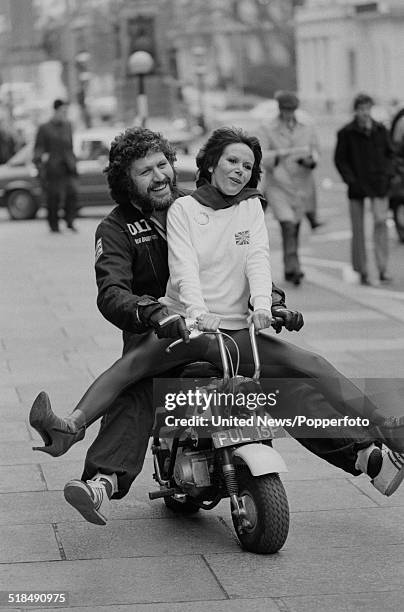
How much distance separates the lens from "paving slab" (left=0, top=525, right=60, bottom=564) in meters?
5.77

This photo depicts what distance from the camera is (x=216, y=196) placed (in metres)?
6.12

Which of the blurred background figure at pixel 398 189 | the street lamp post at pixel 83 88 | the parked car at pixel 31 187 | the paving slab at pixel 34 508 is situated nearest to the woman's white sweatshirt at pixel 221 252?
the paving slab at pixel 34 508

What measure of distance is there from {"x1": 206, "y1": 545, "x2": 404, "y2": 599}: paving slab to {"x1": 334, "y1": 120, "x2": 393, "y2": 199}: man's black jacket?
8.55m

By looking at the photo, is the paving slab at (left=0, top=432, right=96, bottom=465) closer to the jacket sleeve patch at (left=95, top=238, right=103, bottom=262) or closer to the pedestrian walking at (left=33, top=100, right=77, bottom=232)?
the jacket sleeve patch at (left=95, top=238, right=103, bottom=262)

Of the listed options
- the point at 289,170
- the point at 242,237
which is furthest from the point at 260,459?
the point at 289,170

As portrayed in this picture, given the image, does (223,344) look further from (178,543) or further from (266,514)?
(178,543)

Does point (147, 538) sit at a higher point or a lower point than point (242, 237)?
lower

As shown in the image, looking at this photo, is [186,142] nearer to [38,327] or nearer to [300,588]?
[38,327]

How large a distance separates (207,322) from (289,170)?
28.3 ft

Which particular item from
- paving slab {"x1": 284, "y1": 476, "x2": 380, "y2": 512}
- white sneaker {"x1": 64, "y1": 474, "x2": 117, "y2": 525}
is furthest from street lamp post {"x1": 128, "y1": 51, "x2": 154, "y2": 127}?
white sneaker {"x1": 64, "y1": 474, "x2": 117, "y2": 525}

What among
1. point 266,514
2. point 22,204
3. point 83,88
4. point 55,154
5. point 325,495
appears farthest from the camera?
point 83,88

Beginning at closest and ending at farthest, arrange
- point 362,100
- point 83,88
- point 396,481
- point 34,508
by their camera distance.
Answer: point 396,481 < point 34,508 < point 362,100 < point 83,88

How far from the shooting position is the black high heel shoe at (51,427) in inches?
227

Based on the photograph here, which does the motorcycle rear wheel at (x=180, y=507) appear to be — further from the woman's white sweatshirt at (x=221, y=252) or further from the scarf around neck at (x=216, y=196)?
the scarf around neck at (x=216, y=196)
